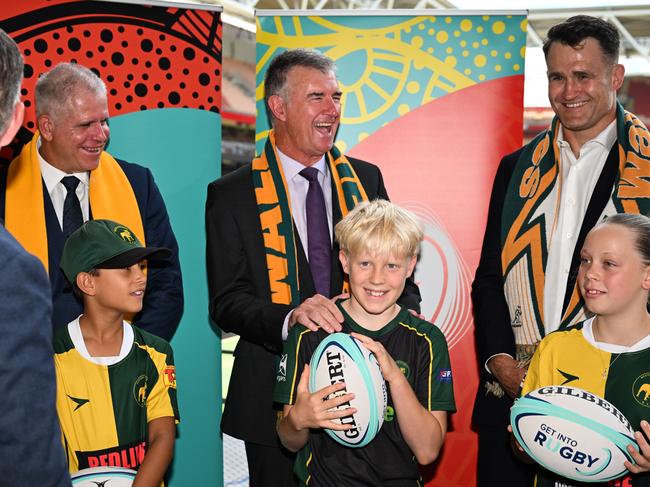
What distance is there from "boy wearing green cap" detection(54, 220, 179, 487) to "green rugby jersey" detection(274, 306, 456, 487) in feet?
1.81

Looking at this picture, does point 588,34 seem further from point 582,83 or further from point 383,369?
point 383,369

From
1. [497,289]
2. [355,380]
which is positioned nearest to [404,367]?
[355,380]

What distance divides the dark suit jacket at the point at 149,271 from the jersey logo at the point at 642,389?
1883 millimetres

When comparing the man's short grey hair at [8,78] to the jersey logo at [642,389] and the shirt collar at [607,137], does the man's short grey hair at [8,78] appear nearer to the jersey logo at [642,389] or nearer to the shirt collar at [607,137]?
the jersey logo at [642,389]

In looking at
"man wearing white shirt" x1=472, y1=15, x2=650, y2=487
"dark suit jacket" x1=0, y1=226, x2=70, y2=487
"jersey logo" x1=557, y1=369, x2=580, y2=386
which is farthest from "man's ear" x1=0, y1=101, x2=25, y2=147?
"man wearing white shirt" x1=472, y1=15, x2=650, y2=487

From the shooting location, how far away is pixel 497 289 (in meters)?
2.93

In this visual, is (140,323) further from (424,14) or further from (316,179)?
(424,14)

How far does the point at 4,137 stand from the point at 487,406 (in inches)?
82.7

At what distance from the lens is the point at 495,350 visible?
277 cm

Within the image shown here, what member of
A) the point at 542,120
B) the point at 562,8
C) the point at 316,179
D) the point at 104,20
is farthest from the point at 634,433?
the point at 542,120

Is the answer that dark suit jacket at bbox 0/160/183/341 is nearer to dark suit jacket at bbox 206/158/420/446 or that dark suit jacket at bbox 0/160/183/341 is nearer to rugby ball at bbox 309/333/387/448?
dark suit jacket at bbox 206/158/420/446

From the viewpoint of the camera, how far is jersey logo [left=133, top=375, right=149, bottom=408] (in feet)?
8.30

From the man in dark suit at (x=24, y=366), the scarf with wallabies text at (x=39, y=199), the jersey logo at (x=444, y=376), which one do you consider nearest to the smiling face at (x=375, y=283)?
the jersey logo at (x=444, y=376)

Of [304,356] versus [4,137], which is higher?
[4,137]
